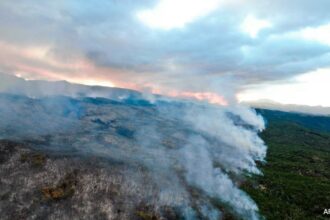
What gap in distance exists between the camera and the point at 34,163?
84312 millimetres

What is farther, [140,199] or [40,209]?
[140,199]

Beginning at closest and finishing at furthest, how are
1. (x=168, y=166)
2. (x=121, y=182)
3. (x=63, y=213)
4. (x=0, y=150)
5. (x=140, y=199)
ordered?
(x=63, y=213) → (x=140, y=199) → (x=121, y=182) → (x=0, y=150) → (x=168, y=166)

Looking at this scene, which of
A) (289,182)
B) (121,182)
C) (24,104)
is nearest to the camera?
(121,182)

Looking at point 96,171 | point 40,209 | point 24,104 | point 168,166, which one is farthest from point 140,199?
point 24,104

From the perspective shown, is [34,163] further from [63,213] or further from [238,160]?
[238,160]

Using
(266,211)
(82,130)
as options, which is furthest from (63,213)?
(82,130)

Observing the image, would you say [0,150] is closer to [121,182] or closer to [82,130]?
[121,182]

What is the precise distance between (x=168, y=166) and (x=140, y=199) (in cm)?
2723

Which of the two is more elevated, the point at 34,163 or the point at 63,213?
the point at 34,163

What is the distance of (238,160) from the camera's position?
143250mm

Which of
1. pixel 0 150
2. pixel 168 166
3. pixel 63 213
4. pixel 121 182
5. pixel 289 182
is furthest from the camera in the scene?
pixel 289 182

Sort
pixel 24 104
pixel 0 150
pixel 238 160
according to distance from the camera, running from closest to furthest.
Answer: pixel 0 150 < pixel 238 160 < pixel 24 104

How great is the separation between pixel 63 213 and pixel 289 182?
8792 cm

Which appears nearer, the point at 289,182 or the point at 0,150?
the point at 0,150
